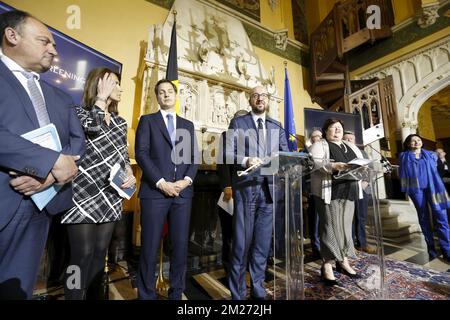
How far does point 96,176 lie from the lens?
1200mm

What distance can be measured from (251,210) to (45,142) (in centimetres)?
113

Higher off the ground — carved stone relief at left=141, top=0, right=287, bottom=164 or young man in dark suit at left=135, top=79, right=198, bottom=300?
carved stone relief at left=141, top=0, right=287, bottom=164

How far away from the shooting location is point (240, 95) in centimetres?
411

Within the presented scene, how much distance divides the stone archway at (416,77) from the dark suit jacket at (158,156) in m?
5.42

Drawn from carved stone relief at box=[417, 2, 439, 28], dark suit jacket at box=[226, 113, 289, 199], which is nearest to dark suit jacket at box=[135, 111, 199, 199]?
dark suit jacket at box=[226, 113, 289, 199]

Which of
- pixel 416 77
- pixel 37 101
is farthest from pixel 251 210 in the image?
pixel 416 77

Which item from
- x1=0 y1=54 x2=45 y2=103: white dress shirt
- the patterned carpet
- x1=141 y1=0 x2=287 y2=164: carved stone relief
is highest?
x1=141 y1=0 x2=287 y2=164: carved stone relief

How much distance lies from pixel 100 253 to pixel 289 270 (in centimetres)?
105

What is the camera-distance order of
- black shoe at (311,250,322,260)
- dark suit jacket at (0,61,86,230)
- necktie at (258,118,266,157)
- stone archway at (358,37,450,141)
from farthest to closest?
1. stone archway at (358,37,450,141)
2. black shoe at (311,250,322,260)
3. necktie at (258,118,266,157)
4. dark suit jacket at (0,61,86,230)

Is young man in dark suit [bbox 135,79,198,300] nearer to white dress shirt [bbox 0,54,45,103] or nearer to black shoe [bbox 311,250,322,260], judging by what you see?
white dress shirt [bbox 0,54,45,103]

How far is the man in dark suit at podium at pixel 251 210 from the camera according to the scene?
1363 millimetres

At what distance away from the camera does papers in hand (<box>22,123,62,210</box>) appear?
31.7 inches

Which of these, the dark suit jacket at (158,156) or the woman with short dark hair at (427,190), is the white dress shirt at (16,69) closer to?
the dark suit jacket at (158,156)

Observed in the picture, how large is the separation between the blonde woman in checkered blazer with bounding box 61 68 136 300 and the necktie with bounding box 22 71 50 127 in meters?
0.27
